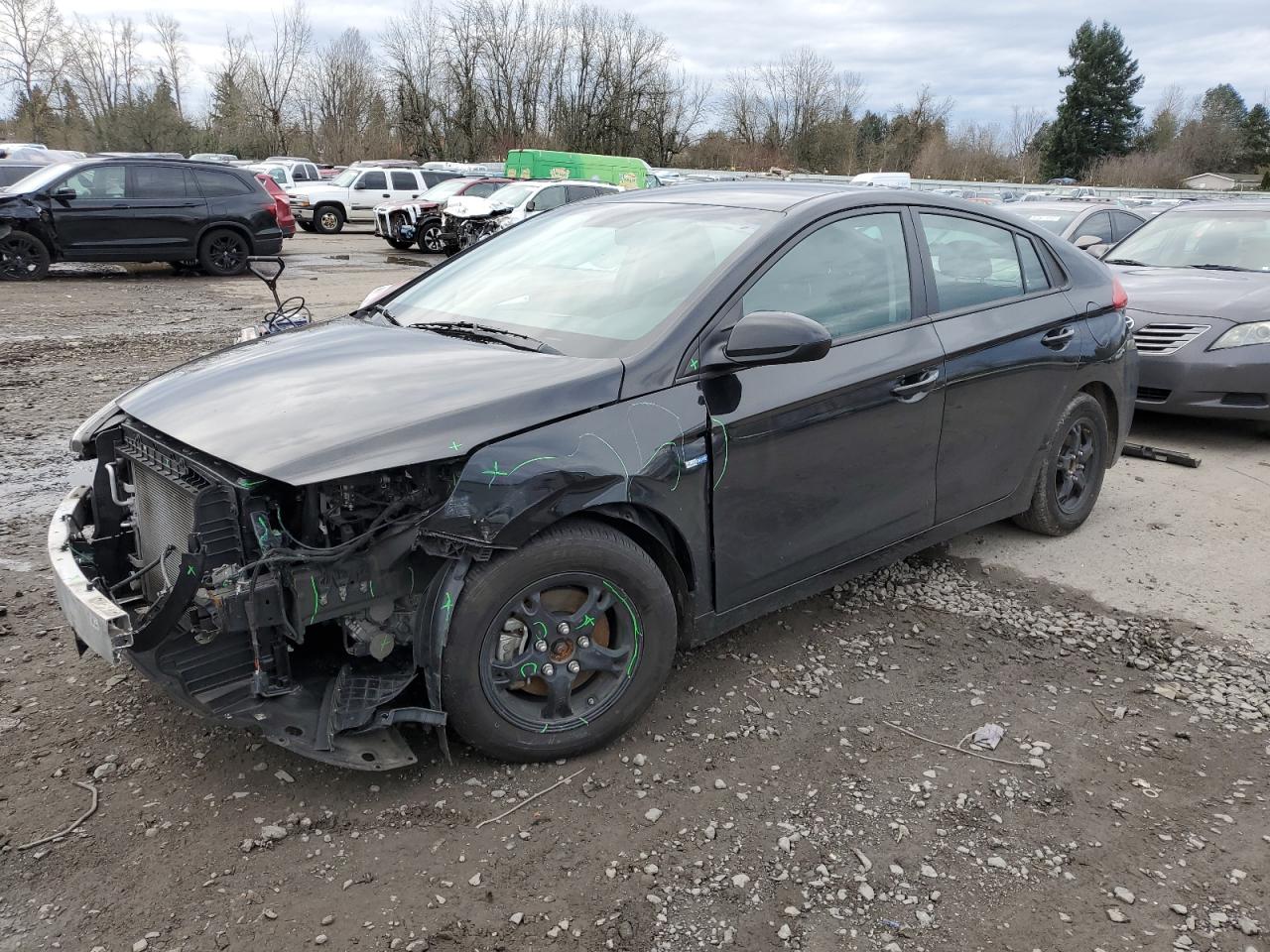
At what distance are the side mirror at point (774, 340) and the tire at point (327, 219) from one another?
89.0 ft

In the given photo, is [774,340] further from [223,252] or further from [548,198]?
[548,198]

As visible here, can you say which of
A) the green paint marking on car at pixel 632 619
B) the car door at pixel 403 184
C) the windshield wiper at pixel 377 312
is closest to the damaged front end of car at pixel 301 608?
the green paint marking on car at pixel 632 619

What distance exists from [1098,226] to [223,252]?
12971 millimetres

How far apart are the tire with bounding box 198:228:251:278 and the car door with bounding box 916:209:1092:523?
46.1ft

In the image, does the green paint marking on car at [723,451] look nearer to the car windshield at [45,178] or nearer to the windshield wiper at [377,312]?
the windshield wiper at [377,312]

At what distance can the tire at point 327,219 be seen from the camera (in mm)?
27641

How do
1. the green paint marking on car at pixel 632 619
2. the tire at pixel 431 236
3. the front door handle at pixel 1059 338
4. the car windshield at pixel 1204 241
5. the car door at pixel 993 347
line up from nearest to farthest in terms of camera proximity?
the green paint marking on car at pixel 632 619 → the car door at pixel 993 347 → the front door handle at pixel 1059 338 → the car windshield at pixel 1204 241 → the tire at pixel 431 236

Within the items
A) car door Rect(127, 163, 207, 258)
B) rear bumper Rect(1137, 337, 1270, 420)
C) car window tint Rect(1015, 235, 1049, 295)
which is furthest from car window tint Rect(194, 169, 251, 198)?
car window tint Rect(1015, 235, 1049, 295)

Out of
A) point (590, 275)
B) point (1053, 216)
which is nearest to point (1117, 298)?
point (590, 275)

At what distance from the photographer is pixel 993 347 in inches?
159

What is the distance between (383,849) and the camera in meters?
2.60

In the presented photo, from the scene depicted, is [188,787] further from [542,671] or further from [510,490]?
[510,490]

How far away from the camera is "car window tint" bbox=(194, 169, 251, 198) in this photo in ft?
50.0

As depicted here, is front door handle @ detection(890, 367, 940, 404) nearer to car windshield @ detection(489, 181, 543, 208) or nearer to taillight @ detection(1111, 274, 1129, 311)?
taillight @ detection(1111, 274, 1129, 311)
